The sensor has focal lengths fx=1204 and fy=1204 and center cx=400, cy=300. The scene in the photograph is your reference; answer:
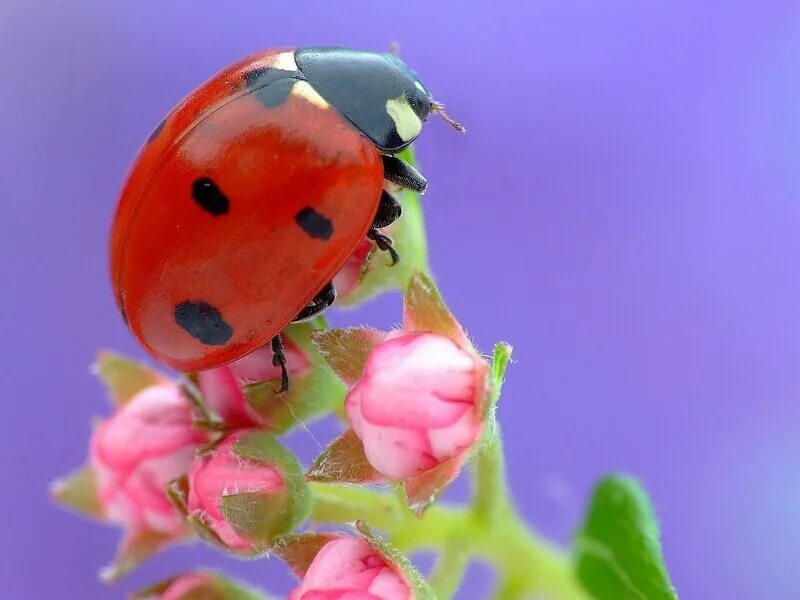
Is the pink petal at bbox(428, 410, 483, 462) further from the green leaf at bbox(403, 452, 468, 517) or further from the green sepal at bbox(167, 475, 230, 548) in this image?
the green sepal at bbox(167, 475, 230, 548)

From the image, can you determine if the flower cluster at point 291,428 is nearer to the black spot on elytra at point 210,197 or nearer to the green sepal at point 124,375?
the green sepal at point 124,375

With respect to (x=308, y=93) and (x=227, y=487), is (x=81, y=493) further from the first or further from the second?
(x=308, y=93)

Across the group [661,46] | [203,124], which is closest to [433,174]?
[661,46]

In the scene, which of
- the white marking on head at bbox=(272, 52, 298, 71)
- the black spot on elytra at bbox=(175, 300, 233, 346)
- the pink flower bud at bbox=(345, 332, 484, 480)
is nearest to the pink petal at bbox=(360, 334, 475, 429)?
the pink flower bud at bbox=(345, 332, 484, 480)

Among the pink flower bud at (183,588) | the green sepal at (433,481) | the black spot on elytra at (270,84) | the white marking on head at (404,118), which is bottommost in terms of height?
the pink flower bud at (183,588)

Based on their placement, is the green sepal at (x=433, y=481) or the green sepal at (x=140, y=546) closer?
the green sepal at (x=433, y=481)

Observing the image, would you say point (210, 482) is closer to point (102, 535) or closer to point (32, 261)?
point (102, 535)

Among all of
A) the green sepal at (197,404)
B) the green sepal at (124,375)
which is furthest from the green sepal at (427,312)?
the green sepal at (124,375)
